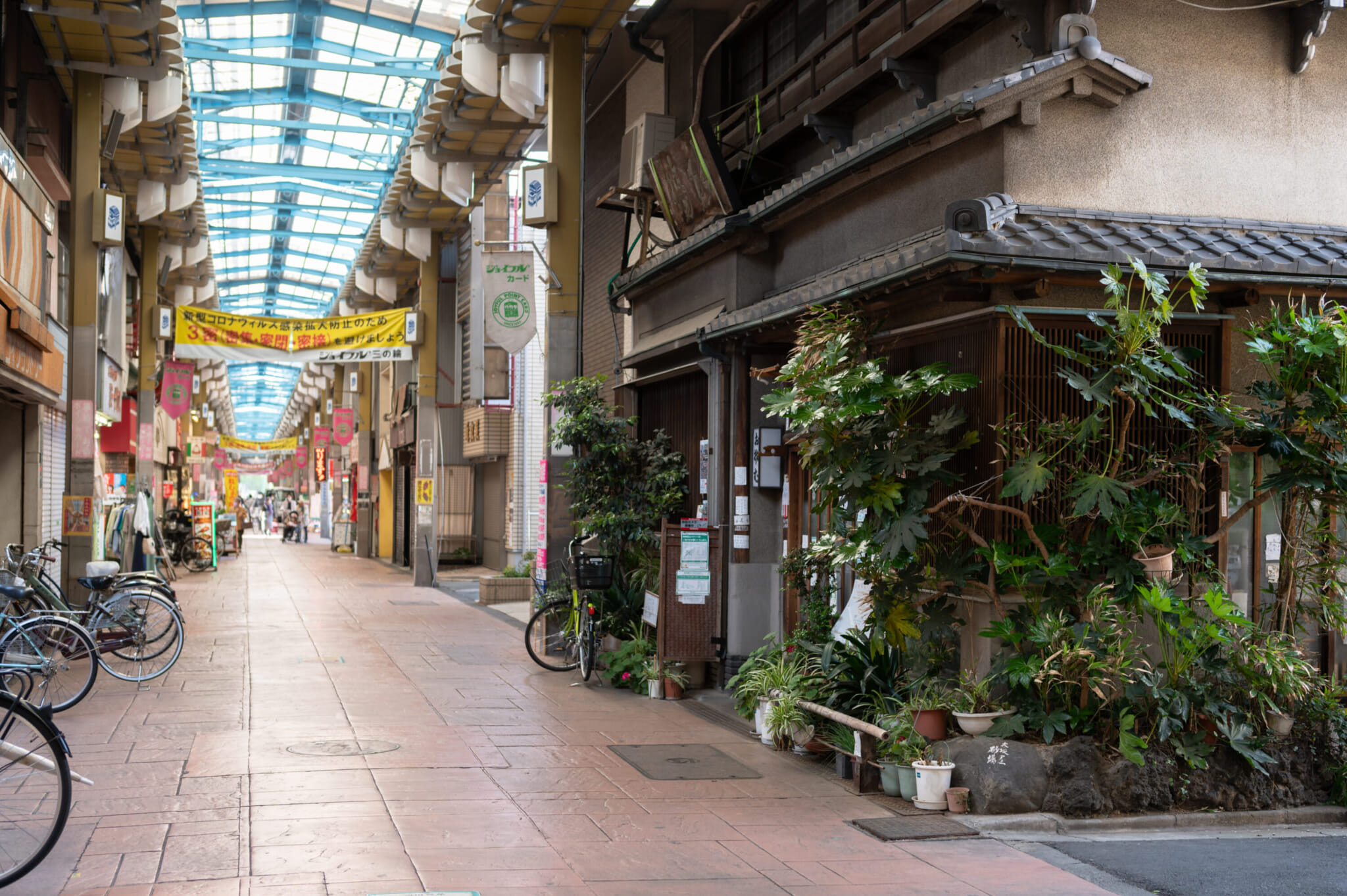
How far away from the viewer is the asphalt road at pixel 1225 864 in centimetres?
628

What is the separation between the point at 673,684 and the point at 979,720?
491 cm

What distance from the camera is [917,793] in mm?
7879

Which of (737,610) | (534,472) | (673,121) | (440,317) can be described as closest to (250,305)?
(440,317)

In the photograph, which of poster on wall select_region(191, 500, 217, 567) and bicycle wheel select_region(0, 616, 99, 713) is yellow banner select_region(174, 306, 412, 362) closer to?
poster on wall select_region(191, 500, 217, 567)

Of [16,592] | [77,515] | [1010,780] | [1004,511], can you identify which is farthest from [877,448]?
[77,515]

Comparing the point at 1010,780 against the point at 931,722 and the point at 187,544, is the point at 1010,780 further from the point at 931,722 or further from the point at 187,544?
the point at 187,544

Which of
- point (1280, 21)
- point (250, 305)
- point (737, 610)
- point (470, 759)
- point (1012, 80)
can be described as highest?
point (250, 305)

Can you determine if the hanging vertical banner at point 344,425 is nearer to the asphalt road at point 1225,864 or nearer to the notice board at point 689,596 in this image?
the notice board at point 689,596

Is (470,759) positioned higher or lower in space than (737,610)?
lower

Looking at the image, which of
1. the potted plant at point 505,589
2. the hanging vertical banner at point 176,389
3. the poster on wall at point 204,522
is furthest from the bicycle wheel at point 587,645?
the poster on wall at point 204,522

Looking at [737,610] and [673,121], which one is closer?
[737,610]

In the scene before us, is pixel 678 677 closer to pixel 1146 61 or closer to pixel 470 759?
pixel 470 759

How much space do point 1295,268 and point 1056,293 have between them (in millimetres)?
1445

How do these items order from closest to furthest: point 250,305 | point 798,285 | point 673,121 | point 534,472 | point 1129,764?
point 1129,764
point 798,285
point 673,121
point 534,472
point 250,305
